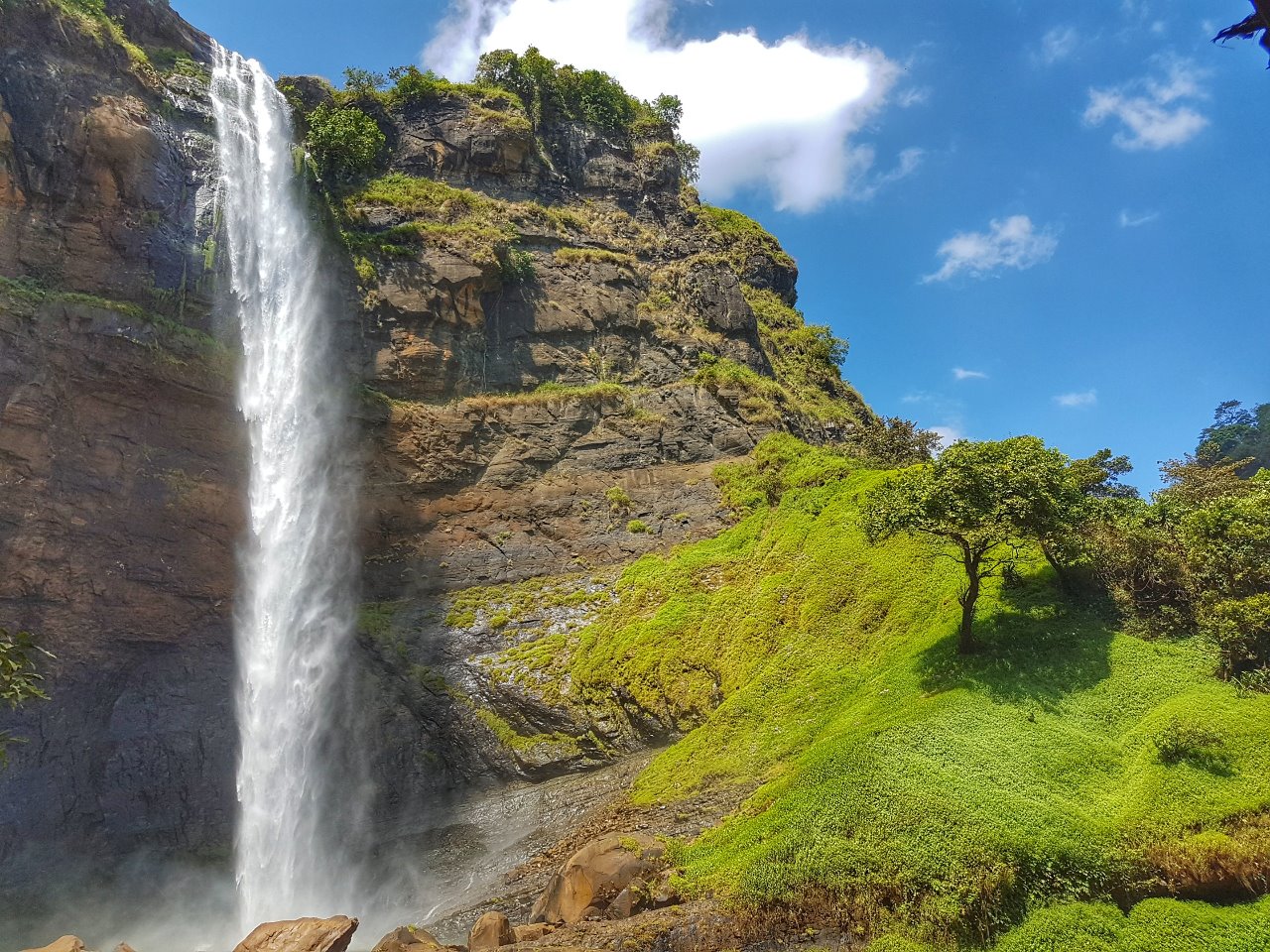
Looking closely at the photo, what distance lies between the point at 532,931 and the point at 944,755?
23.9 ft

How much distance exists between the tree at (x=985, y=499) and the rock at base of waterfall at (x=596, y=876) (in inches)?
291

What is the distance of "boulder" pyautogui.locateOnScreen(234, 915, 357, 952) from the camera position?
40.0ft

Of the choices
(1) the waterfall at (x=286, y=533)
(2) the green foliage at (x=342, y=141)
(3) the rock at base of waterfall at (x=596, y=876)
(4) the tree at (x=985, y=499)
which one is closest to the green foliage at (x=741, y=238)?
(2) the green foliage at (x=342, y=141)

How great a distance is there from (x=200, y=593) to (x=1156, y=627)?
1005 inches

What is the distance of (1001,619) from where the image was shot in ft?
51.6

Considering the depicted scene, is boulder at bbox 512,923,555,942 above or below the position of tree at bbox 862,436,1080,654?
below

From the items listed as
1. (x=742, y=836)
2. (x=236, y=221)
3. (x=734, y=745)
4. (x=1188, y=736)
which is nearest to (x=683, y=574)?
(x=734, y=745)

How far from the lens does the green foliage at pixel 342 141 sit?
1377 inches

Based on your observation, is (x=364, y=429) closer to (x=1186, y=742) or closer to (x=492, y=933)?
(x=492, y=933)

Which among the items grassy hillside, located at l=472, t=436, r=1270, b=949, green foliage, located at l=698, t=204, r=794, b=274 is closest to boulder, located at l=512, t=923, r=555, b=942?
grassy hillside, located at l=472, t=436, r=1270, b=949

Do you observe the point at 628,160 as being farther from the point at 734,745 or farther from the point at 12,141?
the point at 734,745

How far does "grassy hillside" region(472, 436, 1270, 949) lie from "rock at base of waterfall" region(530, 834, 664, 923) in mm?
777

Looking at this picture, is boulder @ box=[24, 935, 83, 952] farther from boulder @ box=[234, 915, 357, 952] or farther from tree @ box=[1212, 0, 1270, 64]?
tree @ box=[1212, 0, 1270, 64]

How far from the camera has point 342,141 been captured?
3500cm
